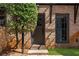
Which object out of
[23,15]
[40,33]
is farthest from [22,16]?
[40,33]

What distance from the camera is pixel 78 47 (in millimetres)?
14227

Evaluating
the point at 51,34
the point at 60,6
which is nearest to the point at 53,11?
the point at 60,6

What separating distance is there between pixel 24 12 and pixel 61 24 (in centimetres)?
419

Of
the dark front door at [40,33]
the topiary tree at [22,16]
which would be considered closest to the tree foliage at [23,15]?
the topiary tree at [22,16]

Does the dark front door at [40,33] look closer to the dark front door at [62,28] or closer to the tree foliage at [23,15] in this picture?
the dark front door at [62,28]

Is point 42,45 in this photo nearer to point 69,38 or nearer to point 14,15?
point 69,38

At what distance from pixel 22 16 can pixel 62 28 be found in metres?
4.29

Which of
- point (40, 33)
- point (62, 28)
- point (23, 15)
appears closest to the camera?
point (23, 15)

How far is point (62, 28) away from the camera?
14719 mm

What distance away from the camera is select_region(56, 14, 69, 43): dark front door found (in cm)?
1437

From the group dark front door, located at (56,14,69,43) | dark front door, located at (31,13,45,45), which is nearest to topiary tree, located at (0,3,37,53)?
dark front door, located at (31,13,45,45)

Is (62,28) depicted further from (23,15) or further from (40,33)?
(23,15)

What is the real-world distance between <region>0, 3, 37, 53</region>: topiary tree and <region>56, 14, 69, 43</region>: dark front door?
3393 mm

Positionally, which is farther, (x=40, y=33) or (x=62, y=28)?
(x=62, y=28)
